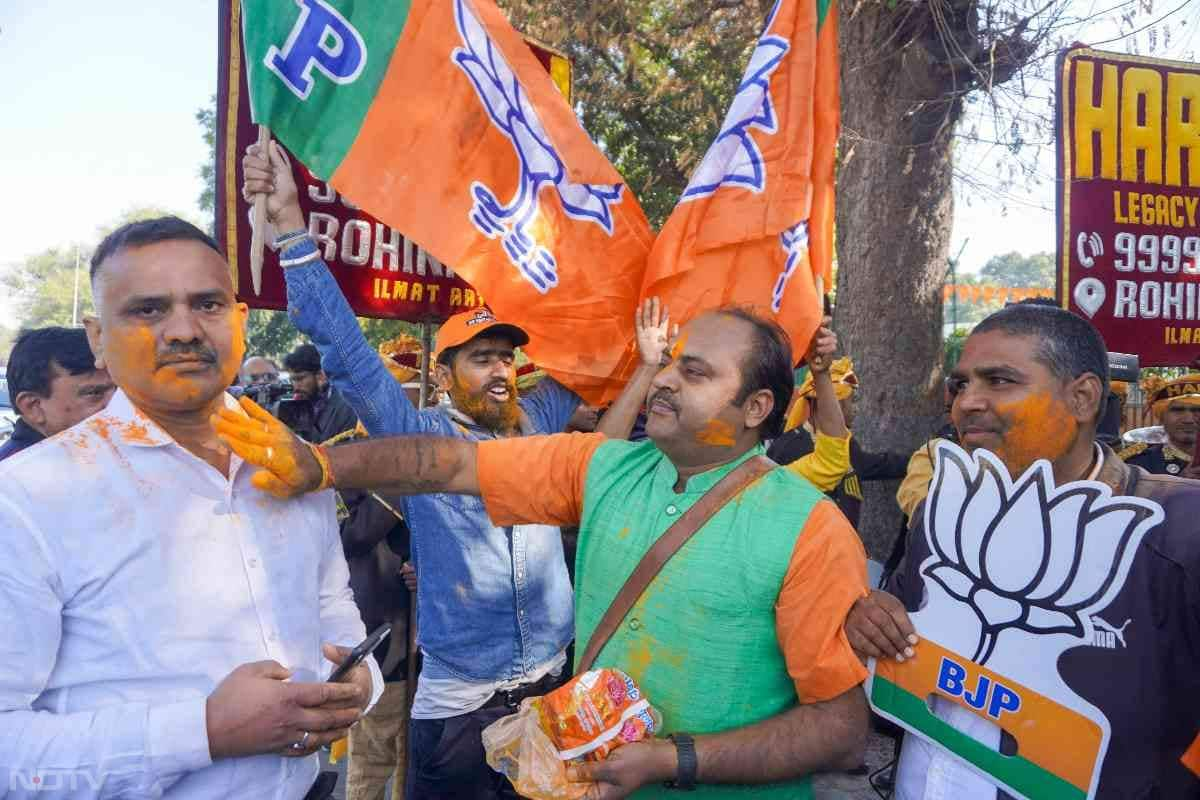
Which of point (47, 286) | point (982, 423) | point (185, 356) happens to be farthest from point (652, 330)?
point (47, 286)

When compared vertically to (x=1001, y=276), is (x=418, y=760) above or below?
below

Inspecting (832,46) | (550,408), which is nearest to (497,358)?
(550,408)

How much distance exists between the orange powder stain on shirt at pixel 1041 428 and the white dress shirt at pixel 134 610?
→ 1727mm

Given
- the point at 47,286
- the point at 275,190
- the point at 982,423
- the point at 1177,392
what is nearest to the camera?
the point at 982,423

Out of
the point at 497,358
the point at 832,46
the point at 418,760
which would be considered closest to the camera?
the point at 418,760

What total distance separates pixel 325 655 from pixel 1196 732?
6.08 feet

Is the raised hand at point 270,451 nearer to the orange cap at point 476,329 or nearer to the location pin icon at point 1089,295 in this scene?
the orange cap at point 476,329

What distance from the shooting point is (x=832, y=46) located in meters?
3.73

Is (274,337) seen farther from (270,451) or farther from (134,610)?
(134,610)

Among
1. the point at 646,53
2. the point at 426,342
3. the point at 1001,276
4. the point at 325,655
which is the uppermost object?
the point at 1001,276

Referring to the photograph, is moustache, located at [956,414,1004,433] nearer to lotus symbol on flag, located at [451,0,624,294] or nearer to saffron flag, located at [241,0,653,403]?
saffron flag, located at [241,0,653,403]

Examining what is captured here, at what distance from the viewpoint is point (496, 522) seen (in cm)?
228

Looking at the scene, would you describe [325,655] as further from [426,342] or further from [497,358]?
[426,342]

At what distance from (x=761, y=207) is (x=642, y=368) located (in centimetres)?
82
